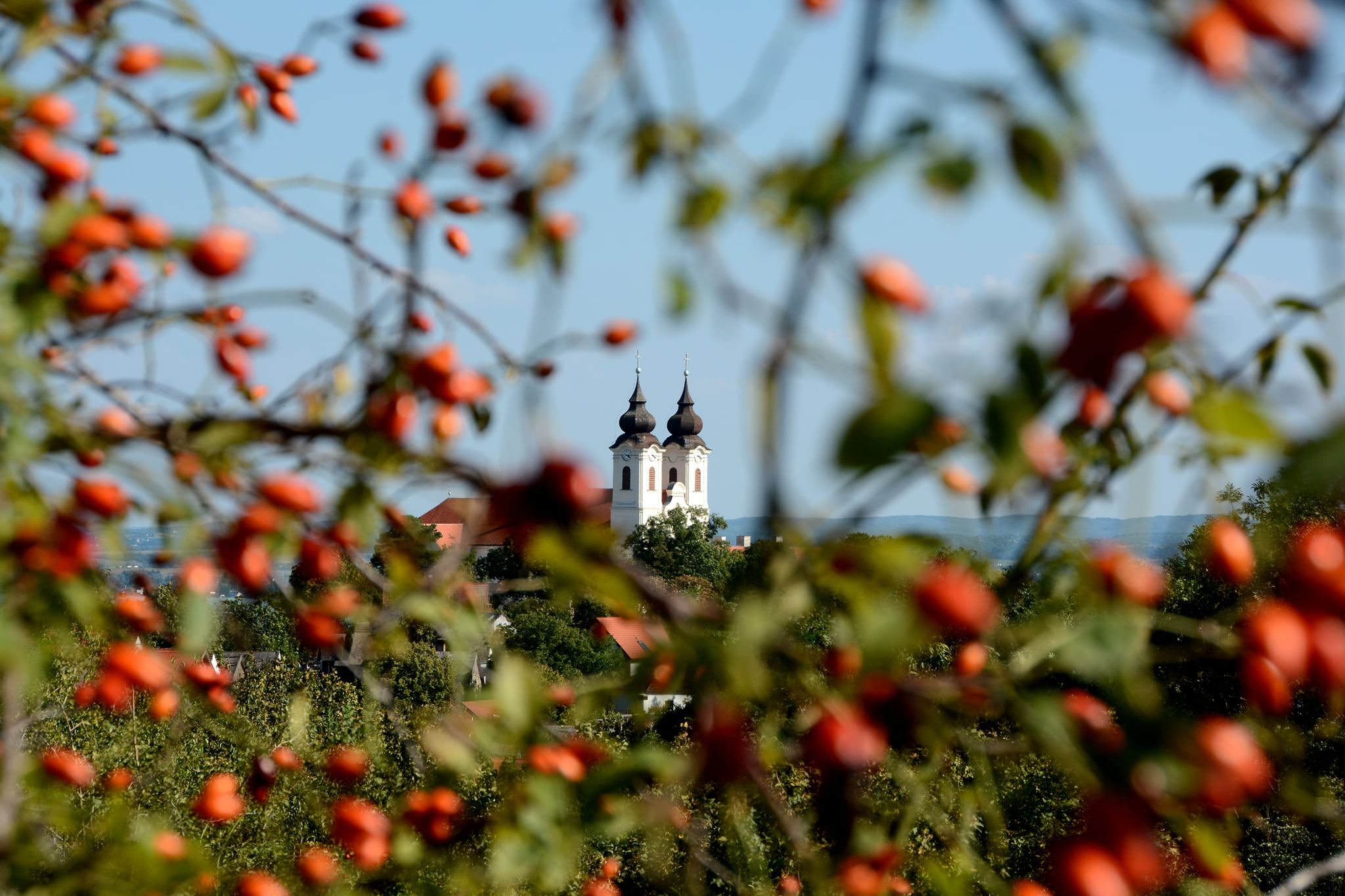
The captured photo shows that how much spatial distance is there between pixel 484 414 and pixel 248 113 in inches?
16.8

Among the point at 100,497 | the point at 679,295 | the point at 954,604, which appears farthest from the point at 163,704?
the point at 954,604

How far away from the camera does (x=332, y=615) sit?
3.43 feet

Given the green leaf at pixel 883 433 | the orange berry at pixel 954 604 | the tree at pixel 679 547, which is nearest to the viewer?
the green leaf at pixel 883 433

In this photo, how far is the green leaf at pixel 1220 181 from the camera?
0.83 metres

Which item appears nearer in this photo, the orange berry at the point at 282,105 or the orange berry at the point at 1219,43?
the orange berry at the point at 1219,43

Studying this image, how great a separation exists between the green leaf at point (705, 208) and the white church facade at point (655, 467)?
48366mm

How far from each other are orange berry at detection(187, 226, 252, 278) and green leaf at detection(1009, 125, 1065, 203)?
560mm

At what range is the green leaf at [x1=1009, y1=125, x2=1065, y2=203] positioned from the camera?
45 centimetres

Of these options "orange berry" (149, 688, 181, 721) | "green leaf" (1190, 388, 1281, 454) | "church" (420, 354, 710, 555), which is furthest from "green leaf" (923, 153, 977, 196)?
"church" (420, 354, 710, 555)

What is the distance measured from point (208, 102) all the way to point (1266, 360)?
91 cm

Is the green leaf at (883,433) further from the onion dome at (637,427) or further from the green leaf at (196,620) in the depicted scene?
the onion dome at (637,427)

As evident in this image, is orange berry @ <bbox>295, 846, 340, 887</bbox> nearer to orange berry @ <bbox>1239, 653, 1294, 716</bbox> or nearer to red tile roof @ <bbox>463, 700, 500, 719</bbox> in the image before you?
red tile roof @ <bbox>463, 700, 500, 719</bbox>

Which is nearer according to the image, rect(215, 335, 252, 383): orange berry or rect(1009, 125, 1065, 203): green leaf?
rect(1009, 125, 1065, 203): green leaf

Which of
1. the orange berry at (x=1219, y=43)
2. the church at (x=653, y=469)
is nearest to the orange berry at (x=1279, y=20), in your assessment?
the orange berry at (x=1219, y=43)
